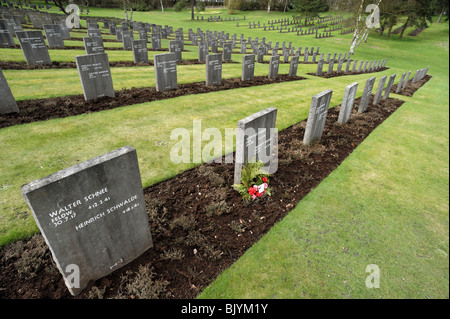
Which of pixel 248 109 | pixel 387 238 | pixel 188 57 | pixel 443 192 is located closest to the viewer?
pixel 387 238

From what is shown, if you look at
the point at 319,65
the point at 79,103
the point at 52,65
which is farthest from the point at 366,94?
the point at 52,65

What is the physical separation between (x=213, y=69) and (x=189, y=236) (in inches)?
428

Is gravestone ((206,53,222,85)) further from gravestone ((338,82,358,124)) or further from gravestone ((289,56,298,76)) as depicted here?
gravestone ((338,82,358,124))

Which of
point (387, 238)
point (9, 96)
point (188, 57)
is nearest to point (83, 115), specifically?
point (9, 96)

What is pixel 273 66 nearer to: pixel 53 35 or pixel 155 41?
pixel 155 41

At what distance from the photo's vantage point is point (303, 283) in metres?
3.54

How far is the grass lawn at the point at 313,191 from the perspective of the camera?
11.9ft

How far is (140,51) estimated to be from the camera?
52.1 feet

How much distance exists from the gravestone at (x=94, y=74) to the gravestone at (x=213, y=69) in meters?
5.22

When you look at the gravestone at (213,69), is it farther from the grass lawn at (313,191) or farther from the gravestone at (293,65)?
the gravestone at (293,65)

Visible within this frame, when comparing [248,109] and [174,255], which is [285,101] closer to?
[248,109]

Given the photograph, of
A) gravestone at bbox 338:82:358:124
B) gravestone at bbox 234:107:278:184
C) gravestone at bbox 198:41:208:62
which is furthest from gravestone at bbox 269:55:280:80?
gravestone at bbox 234:107:278:184

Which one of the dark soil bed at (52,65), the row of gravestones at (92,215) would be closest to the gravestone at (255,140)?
the row of gravestones at (92,215)
